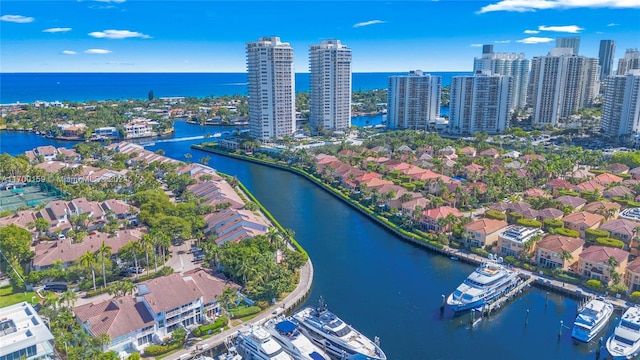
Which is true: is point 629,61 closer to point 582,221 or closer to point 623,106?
point 623,106

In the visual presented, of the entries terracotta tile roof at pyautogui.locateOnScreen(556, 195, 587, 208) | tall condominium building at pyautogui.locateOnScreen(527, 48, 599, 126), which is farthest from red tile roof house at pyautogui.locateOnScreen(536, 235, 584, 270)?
tall condominium building at pyautogui.locateOnScreen(527, 48, 599, 126)

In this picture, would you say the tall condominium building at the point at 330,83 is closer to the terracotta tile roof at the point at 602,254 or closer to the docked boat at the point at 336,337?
the terracotta tile roof at the point at 602,254

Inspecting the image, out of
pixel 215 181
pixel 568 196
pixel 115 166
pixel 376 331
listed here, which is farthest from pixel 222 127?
pixel 376 331

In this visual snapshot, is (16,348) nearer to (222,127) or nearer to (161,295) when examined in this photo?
(161,295)

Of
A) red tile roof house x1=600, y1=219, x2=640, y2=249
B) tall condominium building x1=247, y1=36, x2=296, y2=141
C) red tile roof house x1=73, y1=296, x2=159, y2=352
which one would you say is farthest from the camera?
tall condominium building x1=247, y1=36, x2=296, y2=141

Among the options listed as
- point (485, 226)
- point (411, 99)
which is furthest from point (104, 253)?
point (411, 99)

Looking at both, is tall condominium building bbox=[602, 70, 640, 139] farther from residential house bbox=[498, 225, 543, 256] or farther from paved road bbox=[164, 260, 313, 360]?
paved road bbox=[164, 260, 313, 360]
